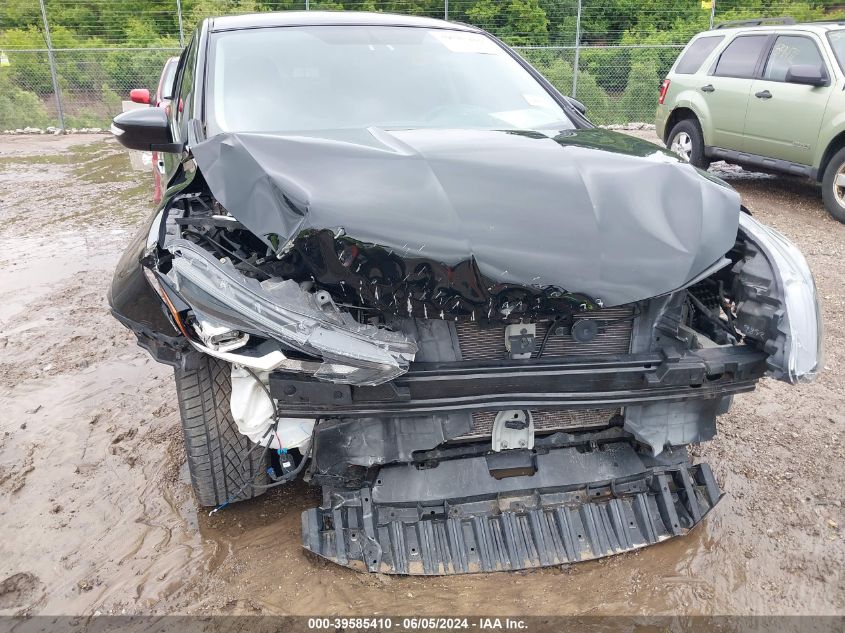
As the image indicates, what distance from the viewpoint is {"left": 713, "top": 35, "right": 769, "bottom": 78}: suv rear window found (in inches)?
294

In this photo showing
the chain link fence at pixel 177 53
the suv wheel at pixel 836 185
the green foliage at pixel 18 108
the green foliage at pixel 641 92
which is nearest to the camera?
the suv wheel at pixel 836 185

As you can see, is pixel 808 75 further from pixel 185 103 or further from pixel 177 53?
pixel 177 53

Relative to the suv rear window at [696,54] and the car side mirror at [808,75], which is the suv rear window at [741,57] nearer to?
the suv rear window at [696,54]

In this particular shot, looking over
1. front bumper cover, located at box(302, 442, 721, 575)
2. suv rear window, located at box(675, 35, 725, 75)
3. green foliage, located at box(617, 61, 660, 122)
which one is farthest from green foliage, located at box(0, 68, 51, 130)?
front bumper cover, located at box(302, 442, 721, 575)

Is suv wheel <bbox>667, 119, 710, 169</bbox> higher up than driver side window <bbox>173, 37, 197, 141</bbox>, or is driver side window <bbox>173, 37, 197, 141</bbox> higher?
driver side window <bbox>173, 37, 197, 141</bbox>

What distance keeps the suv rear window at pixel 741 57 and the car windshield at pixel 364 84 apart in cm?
528

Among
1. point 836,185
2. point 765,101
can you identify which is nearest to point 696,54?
point 765,101

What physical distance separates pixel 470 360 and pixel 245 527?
1200 millimetres

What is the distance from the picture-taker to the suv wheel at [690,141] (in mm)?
8188

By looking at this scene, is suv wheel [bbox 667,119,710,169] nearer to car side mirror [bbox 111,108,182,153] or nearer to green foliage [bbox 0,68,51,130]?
car side mirror [bbox 111,108,182,153]

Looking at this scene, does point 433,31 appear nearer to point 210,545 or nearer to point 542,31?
point 210,545

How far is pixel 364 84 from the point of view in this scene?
3.08 metres

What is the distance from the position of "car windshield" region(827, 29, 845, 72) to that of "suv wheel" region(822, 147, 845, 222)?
936 millimetres

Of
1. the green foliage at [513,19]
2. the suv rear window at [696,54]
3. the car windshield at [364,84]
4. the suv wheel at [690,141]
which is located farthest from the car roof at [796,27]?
the green foliage at [513,19]
